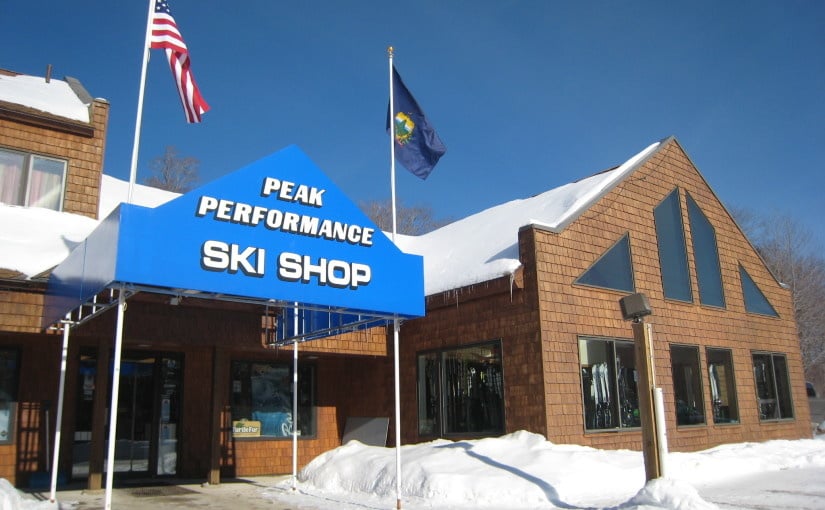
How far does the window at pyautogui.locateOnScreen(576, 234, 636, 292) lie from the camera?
13.4 metres

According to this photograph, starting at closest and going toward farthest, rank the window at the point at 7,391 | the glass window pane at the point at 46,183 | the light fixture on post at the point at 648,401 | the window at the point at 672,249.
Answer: the light fixture on post at the point at 648,401, the window at the point at 7,391, the glass window pane at the point at 46,183, the window at the point at 672,249

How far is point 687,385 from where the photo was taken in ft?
47.1

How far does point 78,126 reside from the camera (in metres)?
14.3

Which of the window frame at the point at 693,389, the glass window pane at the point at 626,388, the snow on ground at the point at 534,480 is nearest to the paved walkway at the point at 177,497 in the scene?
the snow on ground at the point at 534,480

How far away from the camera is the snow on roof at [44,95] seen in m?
14.4

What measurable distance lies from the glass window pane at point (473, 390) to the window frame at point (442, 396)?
20mm

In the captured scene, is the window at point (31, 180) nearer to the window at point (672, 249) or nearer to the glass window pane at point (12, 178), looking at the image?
the glass window pane at point (12, 178)

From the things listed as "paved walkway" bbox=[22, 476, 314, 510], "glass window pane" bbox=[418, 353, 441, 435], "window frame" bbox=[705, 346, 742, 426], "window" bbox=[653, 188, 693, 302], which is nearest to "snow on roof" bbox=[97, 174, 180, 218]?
"paved walkway" bbox=[22, 476, 314, 510]

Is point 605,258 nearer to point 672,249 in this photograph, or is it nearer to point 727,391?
point 672,249

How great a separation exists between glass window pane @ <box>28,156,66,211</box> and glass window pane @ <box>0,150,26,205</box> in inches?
7.0

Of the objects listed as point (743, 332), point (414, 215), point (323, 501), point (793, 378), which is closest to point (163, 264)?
point (323, 501)

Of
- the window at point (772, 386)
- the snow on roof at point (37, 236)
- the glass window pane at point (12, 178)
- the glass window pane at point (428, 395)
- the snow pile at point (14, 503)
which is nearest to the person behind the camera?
the snow pile at point (14, 503)

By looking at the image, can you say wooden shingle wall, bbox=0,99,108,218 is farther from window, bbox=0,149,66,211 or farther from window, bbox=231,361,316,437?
window, bbox=231,361,316,437

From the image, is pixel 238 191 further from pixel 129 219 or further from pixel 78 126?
pixel 78 126
